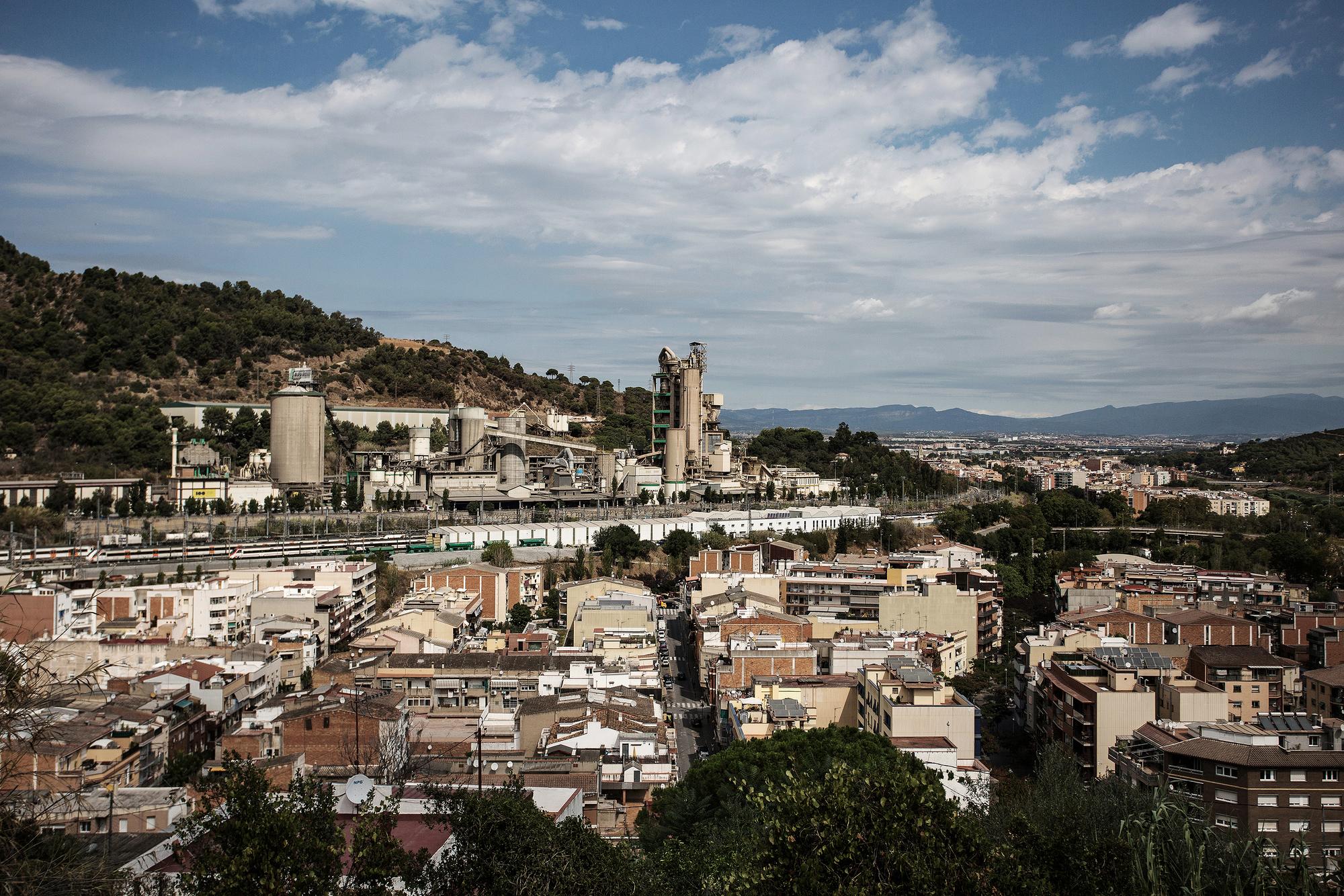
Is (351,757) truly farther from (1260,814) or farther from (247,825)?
(1260,814)

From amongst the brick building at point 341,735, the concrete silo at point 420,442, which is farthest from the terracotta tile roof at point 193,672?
the concrete silo at point 420,442

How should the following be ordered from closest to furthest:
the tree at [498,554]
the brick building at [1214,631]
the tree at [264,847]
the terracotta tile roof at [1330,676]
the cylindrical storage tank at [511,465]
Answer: the tree at [264,847] < the terracotta tile roof at [1330,676] < the brick building at [1214,631] < the tree at [498,554] < the cylindrical storage tank at [511,465]

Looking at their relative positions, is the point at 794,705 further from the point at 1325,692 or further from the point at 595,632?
the point at 1325,692

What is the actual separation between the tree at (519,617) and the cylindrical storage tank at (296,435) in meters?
11.4

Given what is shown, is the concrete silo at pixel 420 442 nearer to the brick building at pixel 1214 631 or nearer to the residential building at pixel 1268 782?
the brick building at pixel 1214 631

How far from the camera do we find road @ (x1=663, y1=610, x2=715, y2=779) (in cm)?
1187

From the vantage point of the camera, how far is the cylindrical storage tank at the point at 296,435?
2767 centimetres

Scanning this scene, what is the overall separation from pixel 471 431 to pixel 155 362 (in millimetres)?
11028

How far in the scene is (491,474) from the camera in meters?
29.0

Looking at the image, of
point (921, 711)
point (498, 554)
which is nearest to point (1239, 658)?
point (921, 711)

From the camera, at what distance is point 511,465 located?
29.2 m

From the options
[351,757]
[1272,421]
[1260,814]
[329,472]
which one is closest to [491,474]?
[329,472]

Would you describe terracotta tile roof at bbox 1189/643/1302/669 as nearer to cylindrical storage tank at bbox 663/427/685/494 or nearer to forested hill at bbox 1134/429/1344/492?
A: cylindrical storage tank at bbox 663/427/685/494

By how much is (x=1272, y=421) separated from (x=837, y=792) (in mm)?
212820
